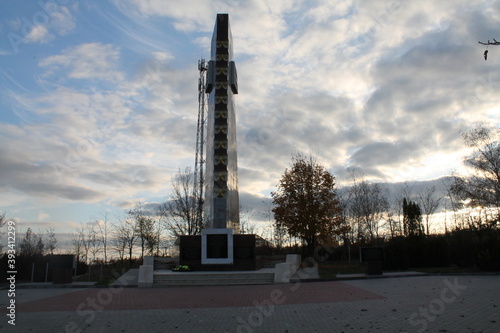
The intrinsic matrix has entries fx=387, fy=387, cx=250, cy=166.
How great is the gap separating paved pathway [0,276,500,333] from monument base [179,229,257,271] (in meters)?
11.7

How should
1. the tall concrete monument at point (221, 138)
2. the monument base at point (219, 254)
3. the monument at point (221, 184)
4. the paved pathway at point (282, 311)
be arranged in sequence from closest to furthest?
the paved pathway at point (282, 311), the monument base at point (219, 254), the monument at point (221, 184), the tall concrete monument at point (221, 138)

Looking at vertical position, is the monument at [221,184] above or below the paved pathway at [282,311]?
above

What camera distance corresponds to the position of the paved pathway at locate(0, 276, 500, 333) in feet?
29.8

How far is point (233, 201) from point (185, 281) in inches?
448

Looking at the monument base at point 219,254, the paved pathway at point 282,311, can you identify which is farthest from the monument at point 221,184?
the paved pathway at point 282,311

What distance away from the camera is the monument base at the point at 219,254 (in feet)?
92.7

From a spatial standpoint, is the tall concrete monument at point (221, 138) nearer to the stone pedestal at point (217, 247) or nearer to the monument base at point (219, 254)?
the stone pedestal at point (217, 247)

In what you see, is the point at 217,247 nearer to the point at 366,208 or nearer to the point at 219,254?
the point at 219,254

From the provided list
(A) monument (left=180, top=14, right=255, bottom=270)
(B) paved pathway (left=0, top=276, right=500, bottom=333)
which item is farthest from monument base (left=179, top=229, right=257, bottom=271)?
(B) paved pathway (left=0, top=276, right=500, bottom=333)

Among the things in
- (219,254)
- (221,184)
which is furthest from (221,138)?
(219,254)

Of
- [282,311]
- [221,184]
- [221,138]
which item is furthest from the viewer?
[221,138]

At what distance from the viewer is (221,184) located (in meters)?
31.0

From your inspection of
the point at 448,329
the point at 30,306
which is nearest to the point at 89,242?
the point at 30,306

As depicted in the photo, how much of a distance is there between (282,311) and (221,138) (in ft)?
71.3
